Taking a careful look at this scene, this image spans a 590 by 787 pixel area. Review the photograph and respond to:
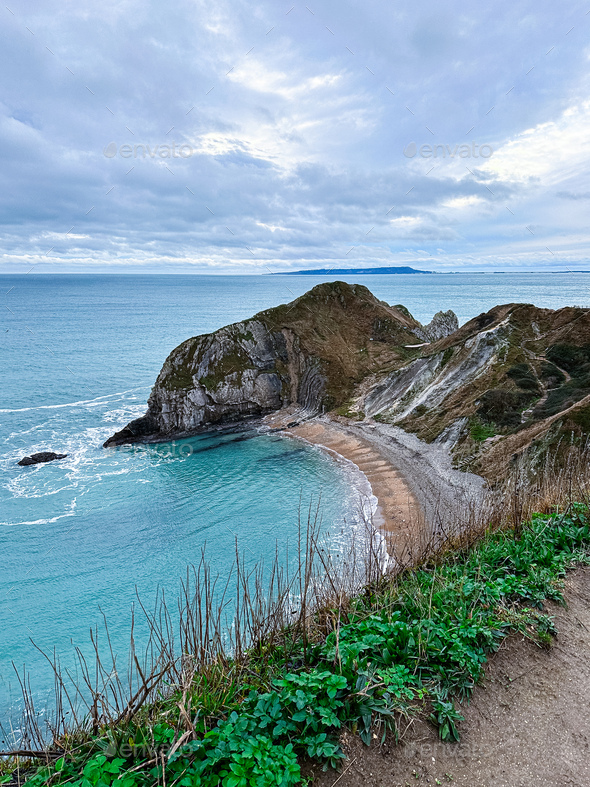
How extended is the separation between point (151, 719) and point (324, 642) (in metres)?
2.43

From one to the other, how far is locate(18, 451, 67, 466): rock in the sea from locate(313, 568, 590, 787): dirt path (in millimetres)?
41763

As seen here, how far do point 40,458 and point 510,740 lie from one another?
4295cm

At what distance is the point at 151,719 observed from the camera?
5180 mm

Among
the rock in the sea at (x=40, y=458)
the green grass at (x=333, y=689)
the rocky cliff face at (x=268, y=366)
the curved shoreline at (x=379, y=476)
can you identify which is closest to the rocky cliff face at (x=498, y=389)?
Result: the curved shoreline at (x=379, y=476)

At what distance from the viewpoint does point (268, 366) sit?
51281 millimetres

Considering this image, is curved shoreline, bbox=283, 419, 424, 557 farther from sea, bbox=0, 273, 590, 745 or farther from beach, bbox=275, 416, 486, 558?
sea, bbox=0, 273, 590, 745

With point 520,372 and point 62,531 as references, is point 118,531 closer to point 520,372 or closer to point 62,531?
point 62,531

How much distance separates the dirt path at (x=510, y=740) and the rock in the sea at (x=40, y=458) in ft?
137

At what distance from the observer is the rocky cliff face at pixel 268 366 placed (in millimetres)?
46344

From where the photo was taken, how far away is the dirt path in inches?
181

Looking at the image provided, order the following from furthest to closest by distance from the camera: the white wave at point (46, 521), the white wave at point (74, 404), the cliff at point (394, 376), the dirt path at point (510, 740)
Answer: the white wave at point (74, 404), the cliff at point (394, 376), the white wave at point (46, 521), the dirt path at point (510, 740)

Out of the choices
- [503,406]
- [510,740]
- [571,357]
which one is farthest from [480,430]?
[510,740]

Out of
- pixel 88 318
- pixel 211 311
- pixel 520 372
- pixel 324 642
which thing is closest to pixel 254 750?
pixel 324 642

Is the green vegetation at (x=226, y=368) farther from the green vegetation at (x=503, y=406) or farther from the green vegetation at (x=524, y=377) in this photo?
the green vegetation at (x=524, y=377)
